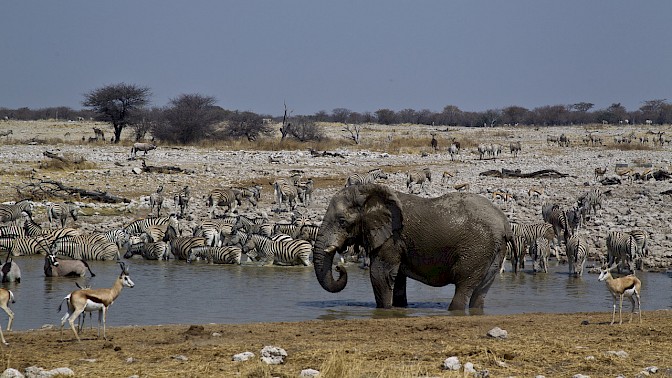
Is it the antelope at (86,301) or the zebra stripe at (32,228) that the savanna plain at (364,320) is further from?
the zebra stripe at (32,228)

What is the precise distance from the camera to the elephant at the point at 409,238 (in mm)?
13195

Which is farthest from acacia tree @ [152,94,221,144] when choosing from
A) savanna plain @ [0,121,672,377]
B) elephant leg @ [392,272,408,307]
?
elephant leg @ [392,272,408,307]

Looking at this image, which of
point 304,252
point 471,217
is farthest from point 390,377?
point 304,252

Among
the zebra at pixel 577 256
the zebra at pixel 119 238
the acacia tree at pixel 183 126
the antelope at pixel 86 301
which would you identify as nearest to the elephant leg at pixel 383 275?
the antelope at pixel 86 301

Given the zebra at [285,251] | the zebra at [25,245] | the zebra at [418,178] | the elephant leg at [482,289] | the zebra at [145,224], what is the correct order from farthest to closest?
1. the zebra at [418,178]
2. the zebra at [145,224]
3. the zebra at [25,245]
4. the zebra at [285,251]
5. the elephant leg at [482,289]

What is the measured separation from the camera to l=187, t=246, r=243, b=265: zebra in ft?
65.3

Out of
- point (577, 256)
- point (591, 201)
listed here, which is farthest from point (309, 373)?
point (591, 201)

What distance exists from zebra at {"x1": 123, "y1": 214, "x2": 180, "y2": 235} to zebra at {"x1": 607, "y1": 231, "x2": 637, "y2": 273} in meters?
9.99

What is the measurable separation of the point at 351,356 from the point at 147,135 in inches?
2042

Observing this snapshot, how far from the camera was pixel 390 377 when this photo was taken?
7547mm

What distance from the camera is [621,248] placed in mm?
18297

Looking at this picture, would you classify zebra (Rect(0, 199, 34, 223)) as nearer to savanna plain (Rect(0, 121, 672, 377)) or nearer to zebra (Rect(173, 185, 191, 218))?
savanna plain (Rect(0, 121, 672, 377))

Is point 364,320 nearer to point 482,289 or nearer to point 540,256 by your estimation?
point 482,289

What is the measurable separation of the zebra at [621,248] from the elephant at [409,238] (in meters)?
5.67
